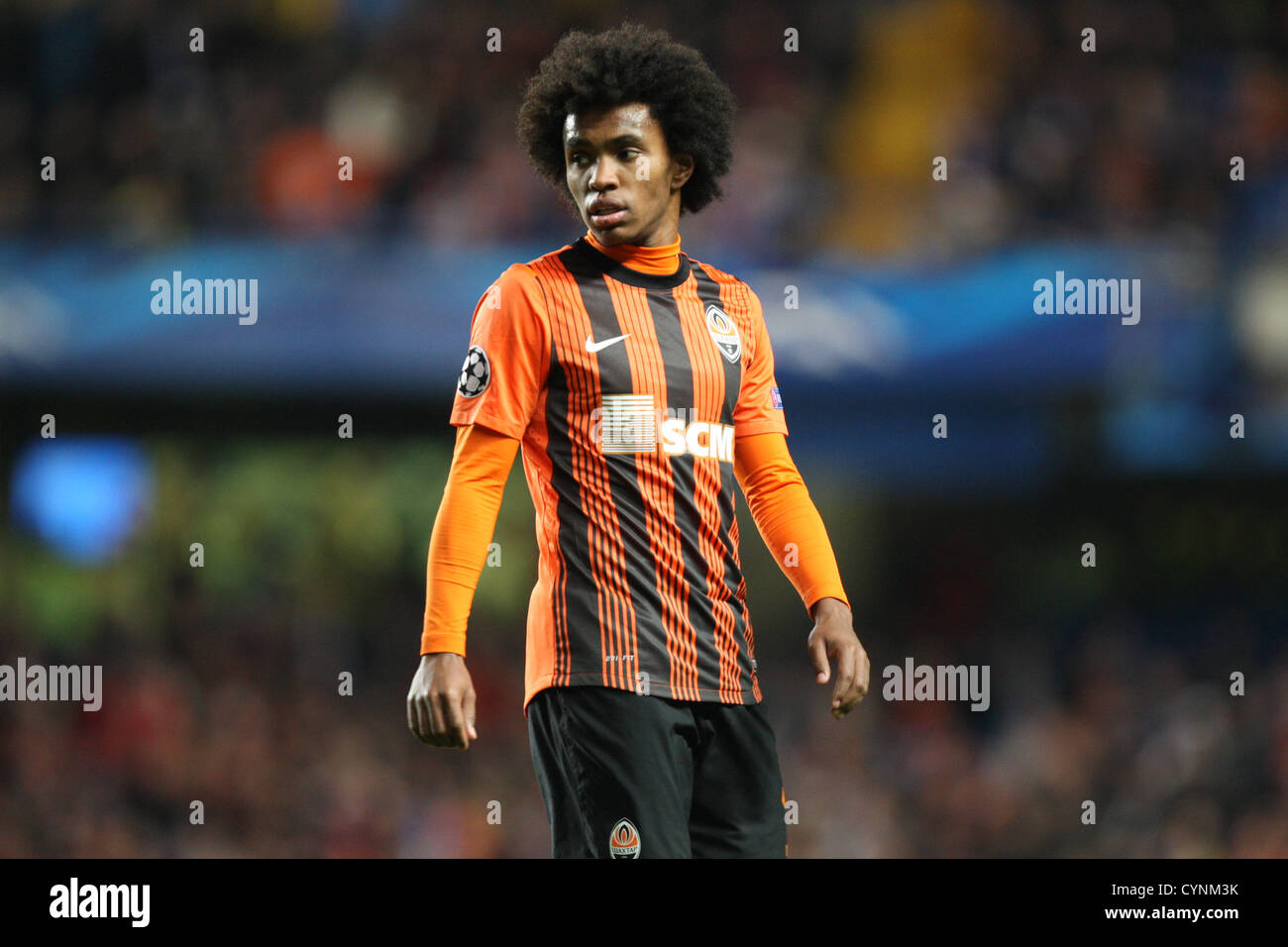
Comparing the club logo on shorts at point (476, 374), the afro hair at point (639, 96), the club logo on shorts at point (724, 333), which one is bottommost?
the club logo on shorts at point (476, 374)

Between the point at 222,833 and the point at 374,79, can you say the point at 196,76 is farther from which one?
the point at 222,833

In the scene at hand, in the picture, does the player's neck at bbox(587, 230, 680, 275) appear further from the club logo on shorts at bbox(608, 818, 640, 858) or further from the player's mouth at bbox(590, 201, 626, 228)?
the club logo on shorts at bbox(608, 818, 640, 858)

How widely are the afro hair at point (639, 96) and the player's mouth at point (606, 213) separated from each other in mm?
235

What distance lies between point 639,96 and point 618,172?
196mm

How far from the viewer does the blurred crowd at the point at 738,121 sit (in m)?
7.72

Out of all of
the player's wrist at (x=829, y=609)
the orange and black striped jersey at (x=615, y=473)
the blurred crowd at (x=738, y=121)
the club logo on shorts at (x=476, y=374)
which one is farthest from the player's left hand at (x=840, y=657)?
the blurred crowd at (x=738, y=121)

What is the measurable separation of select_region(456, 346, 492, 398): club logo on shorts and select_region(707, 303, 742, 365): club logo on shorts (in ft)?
1.70

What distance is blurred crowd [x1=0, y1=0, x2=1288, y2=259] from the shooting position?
772 cm

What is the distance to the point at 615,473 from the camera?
3016 millimetres

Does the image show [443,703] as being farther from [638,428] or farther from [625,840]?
[638,428]

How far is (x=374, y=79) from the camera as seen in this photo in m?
8.39

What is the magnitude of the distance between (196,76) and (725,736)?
21.2ft

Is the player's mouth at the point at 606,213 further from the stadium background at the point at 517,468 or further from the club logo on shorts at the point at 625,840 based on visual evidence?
the stadium background at the point at 517,468
